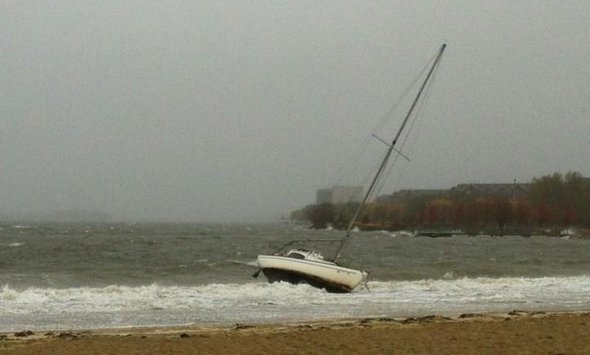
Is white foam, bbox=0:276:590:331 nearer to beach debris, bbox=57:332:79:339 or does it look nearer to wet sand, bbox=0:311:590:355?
beach debris, bbox=57:332:79:339

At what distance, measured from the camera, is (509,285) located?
4047cm

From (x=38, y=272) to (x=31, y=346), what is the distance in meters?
32.0

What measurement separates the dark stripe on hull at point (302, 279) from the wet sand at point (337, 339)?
37.5 feet

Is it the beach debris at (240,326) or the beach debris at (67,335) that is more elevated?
the beach debris at (240,326)

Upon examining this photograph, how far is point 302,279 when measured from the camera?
112 ft

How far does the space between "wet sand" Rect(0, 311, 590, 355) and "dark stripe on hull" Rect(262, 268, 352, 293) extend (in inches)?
450

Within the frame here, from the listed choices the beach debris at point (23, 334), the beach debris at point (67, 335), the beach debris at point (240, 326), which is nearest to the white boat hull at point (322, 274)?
the beach debris at point (240, 326)

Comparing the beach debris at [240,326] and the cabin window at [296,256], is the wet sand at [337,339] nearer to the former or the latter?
the beach debris at [240,326]

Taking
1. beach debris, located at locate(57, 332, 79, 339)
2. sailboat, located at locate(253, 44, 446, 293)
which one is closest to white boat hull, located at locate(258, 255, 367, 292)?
sailboat, located at locate(253, 44, 446, 293)

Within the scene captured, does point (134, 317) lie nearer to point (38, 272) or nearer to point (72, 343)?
point (72, 343)

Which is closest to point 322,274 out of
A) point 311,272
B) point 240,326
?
point 311,272

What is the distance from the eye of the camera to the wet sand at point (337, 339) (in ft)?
52.9

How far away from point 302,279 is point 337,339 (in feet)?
53.7

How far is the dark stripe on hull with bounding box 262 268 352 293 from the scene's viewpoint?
111 ft
